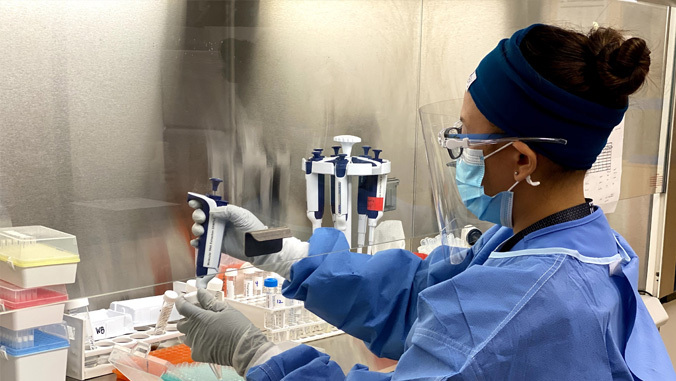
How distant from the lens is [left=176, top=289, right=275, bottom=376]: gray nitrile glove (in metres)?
1.36

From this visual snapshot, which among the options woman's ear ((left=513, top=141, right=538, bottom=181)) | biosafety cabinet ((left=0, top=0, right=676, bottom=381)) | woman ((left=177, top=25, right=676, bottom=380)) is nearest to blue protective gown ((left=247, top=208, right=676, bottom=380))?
woman ((left=177, top=25, right=676, bottom=380))

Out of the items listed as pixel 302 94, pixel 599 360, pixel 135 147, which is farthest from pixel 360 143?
pixel 599 360

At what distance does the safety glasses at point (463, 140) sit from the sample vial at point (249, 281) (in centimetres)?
64

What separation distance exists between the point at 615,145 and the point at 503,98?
5.59 feet

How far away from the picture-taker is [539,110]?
1155 mm

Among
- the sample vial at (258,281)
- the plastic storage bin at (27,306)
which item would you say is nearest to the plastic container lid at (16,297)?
the plastic storage bin at (27,306)

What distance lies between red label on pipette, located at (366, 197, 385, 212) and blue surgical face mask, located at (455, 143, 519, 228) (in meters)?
0.75

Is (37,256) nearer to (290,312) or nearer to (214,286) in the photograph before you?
(214,286)

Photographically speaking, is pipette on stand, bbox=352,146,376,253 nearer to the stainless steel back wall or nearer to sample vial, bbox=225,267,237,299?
the stainless steel back wall

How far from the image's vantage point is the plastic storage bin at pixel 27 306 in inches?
54.9

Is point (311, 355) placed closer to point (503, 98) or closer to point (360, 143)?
point (503, 98)

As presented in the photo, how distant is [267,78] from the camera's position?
189cm

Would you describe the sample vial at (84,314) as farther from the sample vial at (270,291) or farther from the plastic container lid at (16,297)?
the sample vial at (270,291)

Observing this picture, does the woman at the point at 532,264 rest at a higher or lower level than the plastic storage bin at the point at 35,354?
higher
